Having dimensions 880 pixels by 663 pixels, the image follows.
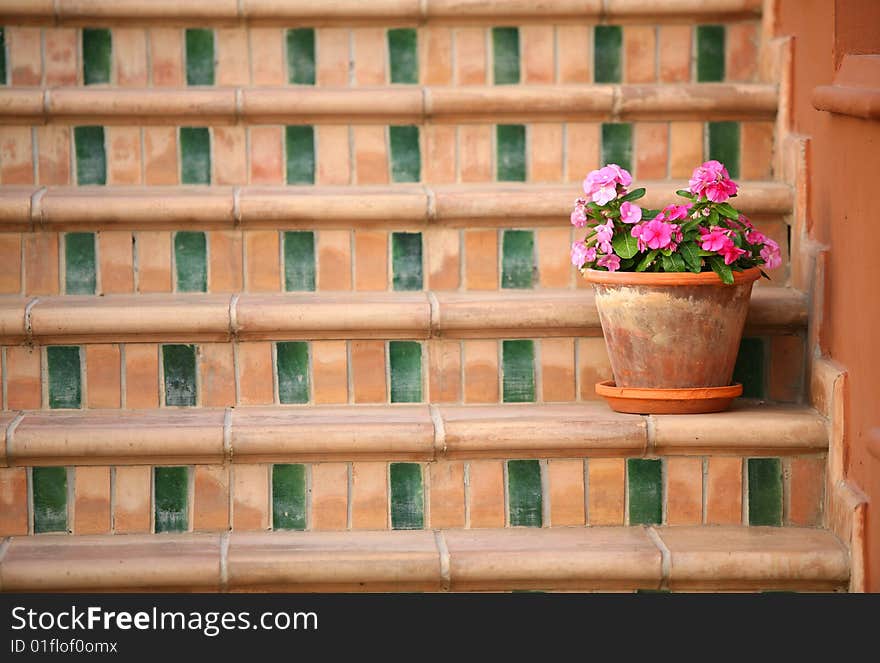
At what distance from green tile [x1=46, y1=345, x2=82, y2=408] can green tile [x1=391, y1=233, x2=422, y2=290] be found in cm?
71

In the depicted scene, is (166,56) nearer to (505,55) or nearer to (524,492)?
(505,55)

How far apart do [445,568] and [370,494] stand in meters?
0.28

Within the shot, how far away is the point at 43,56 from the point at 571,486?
1587 mm

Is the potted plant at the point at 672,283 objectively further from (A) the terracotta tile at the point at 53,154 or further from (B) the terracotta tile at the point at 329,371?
(A) the terracotta tile at the point at 53,154

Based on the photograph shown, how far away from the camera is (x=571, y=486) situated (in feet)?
9.80

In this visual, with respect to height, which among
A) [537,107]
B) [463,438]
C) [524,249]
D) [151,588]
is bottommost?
[151,588]

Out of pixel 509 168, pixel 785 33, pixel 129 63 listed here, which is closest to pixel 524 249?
pixel 509 168

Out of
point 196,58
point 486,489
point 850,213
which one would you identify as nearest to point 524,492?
point 486,489

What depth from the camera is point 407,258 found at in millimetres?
3311

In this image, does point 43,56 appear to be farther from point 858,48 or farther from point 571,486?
point 858,48

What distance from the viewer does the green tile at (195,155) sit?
3.41m

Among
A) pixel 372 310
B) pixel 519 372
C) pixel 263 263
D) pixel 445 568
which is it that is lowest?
pixel 445 568

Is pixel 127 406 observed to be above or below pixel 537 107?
below

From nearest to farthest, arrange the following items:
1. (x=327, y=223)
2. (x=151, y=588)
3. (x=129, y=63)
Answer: (x=151, y=588) → (x=327, y=223) → (x=129, y=63)
